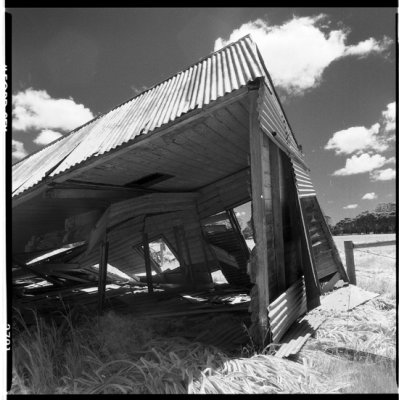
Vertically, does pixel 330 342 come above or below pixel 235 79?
below

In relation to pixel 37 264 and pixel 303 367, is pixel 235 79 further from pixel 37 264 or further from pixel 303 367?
pixel 37 264

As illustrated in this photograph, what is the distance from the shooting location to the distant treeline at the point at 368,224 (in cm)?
4488

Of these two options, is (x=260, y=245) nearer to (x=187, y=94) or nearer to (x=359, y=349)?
(x=359, y=349)

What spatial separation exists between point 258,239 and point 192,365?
170 cm

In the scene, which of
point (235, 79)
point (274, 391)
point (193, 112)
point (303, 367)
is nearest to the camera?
point (274, 391)

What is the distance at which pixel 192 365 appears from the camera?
3469 mm

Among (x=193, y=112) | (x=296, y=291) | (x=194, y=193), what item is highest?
(x=193, y=112)

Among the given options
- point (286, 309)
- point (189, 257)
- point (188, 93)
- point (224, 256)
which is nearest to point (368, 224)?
point (224, 256)

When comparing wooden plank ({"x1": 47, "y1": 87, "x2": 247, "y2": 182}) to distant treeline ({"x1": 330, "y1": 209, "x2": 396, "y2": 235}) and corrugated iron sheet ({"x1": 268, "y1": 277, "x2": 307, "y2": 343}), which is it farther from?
distant treeline ({"x1": 330, "y1": 209, "x2": 396, "y2": 235})

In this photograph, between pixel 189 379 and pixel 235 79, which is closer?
pixel 189 379

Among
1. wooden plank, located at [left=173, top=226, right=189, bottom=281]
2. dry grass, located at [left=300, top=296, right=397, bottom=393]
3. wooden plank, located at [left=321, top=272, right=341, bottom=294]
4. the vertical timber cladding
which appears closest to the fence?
wooden plank, located at [left=321, top=272, right=341, bottom=294]

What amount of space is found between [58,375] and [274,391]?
Answer: 2.40 m
